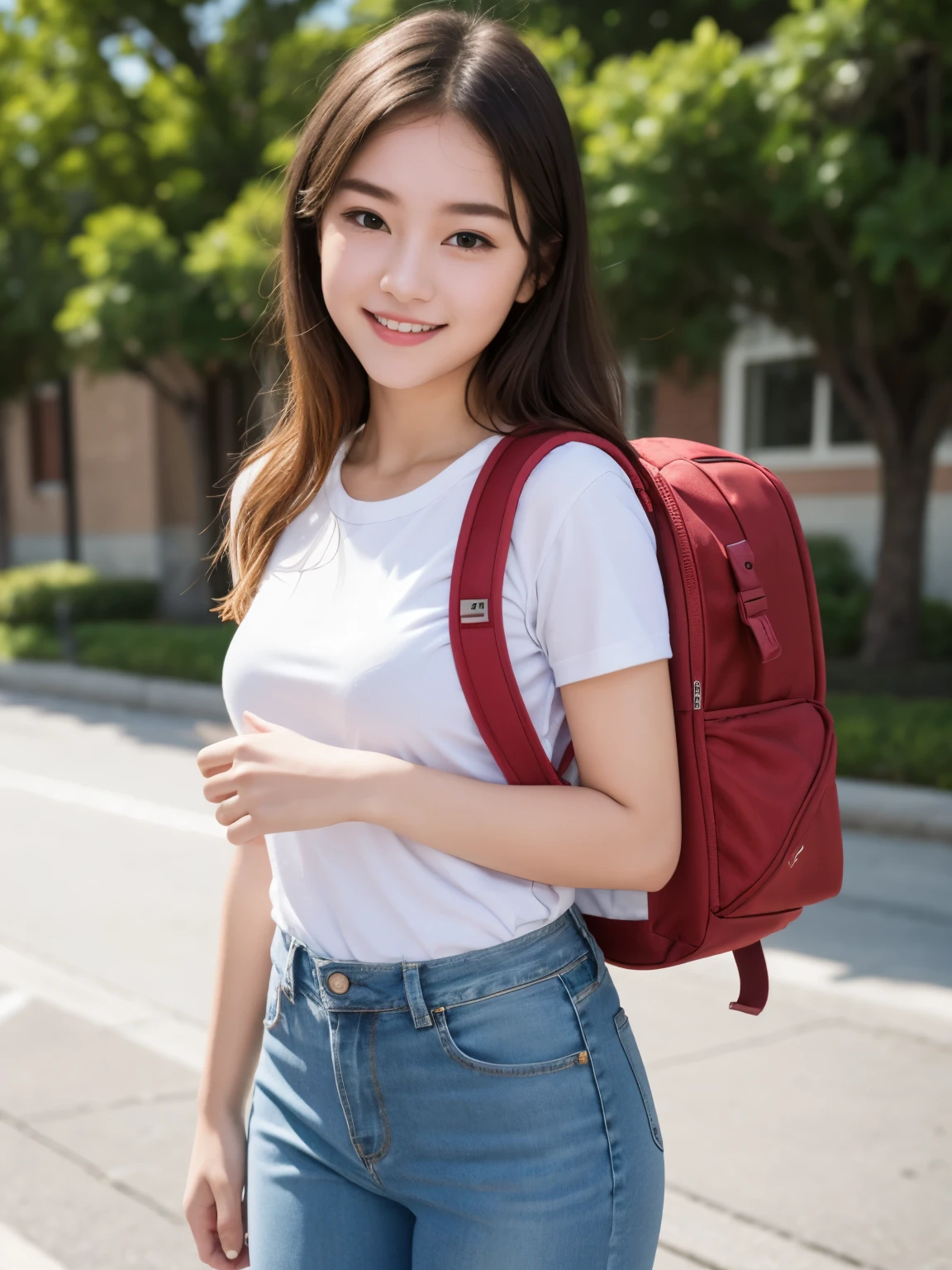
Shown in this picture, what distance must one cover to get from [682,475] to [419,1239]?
88 centimetres

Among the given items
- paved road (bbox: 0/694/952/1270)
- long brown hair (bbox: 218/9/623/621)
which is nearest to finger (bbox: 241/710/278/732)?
long brown hair (bbox: 218/9/623/621)

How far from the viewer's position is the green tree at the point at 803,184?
27.2 feet

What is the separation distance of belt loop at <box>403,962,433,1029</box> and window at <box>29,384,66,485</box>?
24112 mm

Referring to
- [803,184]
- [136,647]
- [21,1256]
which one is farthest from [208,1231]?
[136,647]

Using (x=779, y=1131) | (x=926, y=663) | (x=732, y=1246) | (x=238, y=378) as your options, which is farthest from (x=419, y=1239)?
(x=238, y=378)

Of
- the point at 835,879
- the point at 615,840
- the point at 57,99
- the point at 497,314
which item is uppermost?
the point at 57,99

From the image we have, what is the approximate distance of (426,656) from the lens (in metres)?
1.43

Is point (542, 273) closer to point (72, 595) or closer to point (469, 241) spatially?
point (469, 241)

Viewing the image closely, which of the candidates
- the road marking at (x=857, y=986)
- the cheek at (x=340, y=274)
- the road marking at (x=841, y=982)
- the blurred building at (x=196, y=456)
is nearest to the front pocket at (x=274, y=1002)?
the cheek at (x=340, y=274)

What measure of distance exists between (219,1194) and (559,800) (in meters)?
0.72

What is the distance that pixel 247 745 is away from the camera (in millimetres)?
1479

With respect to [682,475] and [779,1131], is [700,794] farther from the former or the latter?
[779,1131]

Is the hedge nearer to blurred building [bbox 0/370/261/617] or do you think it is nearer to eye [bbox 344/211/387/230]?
blurred building [bbox 0/370/261/617]

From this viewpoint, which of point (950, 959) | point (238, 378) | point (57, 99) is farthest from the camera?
point (238, 378)
